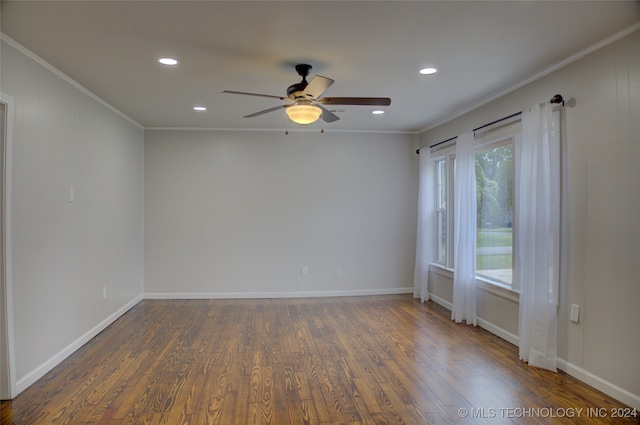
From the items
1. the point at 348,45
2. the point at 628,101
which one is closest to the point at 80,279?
the point at 348,45

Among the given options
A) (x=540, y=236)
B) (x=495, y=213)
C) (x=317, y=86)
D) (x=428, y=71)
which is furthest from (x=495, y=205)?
(x=317, y=86)

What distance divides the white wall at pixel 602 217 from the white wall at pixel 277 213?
2980 millimetres

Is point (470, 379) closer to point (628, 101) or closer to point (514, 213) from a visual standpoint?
point (514, 213)

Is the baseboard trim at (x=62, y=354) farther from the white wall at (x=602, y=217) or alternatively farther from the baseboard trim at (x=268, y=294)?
the white wall at (x=602, y=217)

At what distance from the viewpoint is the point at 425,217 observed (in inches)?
219

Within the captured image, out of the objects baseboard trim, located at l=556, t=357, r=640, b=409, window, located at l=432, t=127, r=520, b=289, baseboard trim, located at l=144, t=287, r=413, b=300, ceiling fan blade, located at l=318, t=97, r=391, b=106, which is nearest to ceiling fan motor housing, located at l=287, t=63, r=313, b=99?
ceiling fan blade, located at l=318, t=97, r=391, b=106

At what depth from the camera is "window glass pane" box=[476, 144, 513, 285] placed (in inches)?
159

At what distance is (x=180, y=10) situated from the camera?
2.29m

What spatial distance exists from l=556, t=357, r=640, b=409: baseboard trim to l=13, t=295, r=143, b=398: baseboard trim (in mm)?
4113

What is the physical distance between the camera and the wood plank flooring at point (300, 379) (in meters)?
2.48

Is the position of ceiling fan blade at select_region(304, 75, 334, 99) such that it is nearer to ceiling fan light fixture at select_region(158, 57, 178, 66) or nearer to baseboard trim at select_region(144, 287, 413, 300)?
ceiling fan light fixture at select_region(158, 57, 178, 66)

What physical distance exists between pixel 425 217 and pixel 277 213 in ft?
7.13

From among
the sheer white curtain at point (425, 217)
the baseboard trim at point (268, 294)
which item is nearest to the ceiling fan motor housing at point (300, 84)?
the sheer white curtain at point (425, 217)

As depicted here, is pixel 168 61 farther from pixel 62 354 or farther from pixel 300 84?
pixel 62 354
